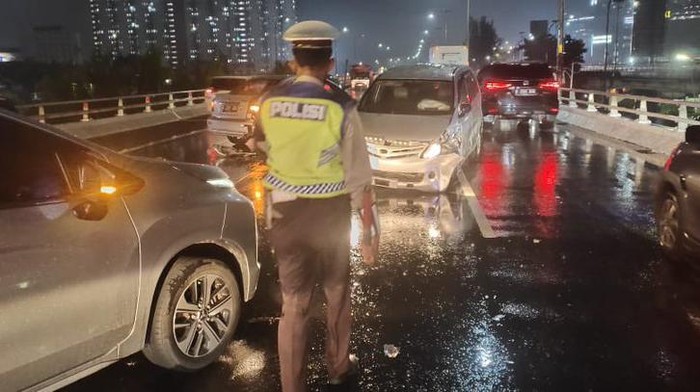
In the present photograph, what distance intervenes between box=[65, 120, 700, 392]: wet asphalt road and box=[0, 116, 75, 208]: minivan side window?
140 cm

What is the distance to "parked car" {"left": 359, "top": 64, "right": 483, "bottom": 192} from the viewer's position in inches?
374

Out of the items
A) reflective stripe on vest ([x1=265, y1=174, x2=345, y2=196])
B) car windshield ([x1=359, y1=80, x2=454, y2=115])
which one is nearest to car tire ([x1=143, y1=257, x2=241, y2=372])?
reflective stripe on vest ([x1=265, y1=174, x2=345, y2=196])

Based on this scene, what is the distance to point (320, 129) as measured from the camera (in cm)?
314

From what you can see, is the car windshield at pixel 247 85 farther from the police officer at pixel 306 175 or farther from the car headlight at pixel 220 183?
the police officer at pixel 306 175

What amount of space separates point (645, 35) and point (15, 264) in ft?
529

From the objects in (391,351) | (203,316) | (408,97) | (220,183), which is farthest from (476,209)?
(203,316)

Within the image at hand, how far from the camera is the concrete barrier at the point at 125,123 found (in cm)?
1998

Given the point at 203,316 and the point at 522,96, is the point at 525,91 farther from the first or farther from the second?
the point at 203,316

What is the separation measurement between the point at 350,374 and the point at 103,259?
163cm

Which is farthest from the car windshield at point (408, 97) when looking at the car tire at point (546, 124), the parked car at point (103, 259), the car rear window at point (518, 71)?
the car tire at point (546, 124)

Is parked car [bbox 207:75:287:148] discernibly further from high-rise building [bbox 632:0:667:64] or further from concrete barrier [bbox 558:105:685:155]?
high-rise building [bbox 632:0:667:64]

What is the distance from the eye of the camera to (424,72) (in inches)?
456

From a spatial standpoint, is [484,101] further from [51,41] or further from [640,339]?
[51,41]

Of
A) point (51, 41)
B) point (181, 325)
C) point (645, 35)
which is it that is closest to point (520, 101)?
point (181, 325)
